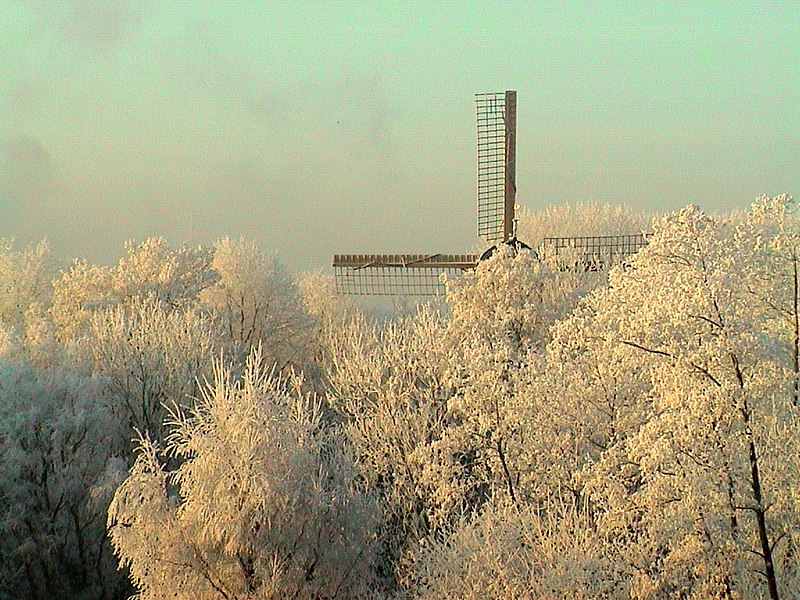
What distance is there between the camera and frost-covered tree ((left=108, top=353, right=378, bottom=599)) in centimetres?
2591

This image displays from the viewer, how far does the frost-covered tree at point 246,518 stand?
2591 centimetres

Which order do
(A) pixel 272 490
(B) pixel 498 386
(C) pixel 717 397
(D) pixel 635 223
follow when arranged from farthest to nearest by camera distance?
(D) pixel 635 223
(B) pixel 498 386
(A) pixel 272 490
(C) pixel 717 397

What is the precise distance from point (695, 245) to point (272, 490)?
34.7 feet

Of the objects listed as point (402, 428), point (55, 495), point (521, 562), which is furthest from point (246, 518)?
point (55, 495)

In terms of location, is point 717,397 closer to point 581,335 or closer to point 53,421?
point 581,335

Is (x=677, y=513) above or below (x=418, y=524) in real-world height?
above

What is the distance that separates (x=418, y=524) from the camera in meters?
34.3

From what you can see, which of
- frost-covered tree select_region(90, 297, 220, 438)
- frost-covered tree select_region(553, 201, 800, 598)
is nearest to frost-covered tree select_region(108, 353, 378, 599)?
frost-covered tree select_region(553, 201, 800, 598)

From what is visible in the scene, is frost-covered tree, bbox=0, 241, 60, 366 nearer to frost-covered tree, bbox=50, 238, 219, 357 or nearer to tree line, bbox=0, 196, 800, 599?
frost-covered tree, bbox=50, 238, 219, 357

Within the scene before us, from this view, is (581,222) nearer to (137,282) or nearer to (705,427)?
(137,282)

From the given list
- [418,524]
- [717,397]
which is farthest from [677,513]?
[418,524]

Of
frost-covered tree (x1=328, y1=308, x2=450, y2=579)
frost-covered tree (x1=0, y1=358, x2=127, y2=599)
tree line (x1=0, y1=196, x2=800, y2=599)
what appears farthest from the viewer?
frost-covered tree (x1=0, y1=358, x2=127, y2=599)

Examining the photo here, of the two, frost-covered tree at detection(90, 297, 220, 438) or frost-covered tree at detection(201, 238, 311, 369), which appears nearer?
frost-covered tree at detection(90, 297, 220, 438)

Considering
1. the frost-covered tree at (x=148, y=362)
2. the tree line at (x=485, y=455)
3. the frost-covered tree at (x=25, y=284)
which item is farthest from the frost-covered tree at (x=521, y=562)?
the frost-covered tree at (x=25, y=284)
